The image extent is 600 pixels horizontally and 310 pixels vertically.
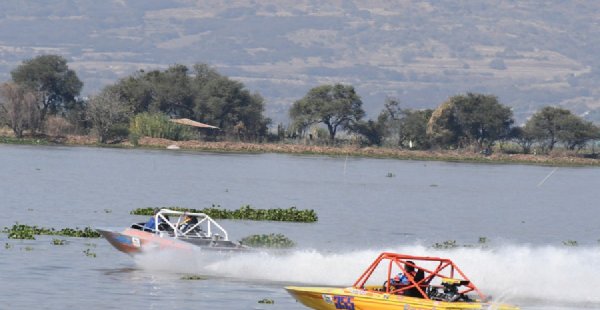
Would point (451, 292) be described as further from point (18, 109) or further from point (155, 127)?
point (18, 109)

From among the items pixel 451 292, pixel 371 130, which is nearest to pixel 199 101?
pixel 371 130

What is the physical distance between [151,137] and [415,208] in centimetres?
7280

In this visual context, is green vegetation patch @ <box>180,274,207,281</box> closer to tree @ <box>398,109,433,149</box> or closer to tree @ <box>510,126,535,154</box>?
tree @ <box>398,109,433,149</box>

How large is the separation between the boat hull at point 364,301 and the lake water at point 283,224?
235 cm

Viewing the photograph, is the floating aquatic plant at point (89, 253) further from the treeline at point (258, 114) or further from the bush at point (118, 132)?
the treeline at point (258, 114)

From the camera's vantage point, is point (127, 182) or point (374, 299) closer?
point (374, 299)

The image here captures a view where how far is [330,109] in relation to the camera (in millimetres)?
164250

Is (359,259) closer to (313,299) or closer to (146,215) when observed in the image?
(313,299)

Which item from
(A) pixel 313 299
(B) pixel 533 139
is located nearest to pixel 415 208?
(A) pixel 313 299

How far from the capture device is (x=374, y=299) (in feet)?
101

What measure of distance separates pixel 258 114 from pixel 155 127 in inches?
814

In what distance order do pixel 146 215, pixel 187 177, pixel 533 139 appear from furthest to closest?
pixel 533 139
pixel 187 177
pixel 146 215

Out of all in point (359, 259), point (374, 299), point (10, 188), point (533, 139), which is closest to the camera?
point (374, 299)

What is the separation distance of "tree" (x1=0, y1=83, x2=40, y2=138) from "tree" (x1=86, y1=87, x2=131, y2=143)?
6.04 meters
